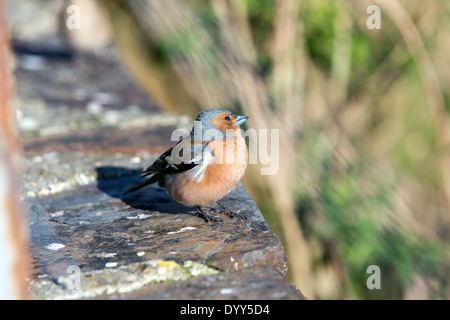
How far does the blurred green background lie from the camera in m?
4.14

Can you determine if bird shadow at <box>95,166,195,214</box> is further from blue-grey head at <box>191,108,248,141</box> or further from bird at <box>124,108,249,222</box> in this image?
blue-grey head at <box>191,108,248,141</box>

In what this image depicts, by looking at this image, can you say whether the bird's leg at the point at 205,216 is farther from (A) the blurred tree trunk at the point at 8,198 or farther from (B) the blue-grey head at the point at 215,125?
(A) the blurred tree trunk at the point at 8,198

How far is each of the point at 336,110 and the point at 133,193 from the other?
272cm

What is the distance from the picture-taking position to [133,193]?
9.62 ft

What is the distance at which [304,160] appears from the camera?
14.4 ft

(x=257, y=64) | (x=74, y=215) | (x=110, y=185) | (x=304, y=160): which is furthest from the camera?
(x=257, y=64)

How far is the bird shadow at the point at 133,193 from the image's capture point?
277 cm

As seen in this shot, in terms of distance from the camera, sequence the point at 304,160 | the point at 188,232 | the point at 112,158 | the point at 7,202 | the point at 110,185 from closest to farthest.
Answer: the point at 7,202 < the point at 188,232 < the point at 110,185 < the point at 112,158 < the point at 304,160

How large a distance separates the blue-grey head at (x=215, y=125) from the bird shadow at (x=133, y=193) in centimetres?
35

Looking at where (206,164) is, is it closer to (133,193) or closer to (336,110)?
(133,193)

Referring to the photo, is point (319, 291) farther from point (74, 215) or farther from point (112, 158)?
point (74, 215)

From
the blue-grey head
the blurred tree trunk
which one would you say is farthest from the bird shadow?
the blurred tree trunk
